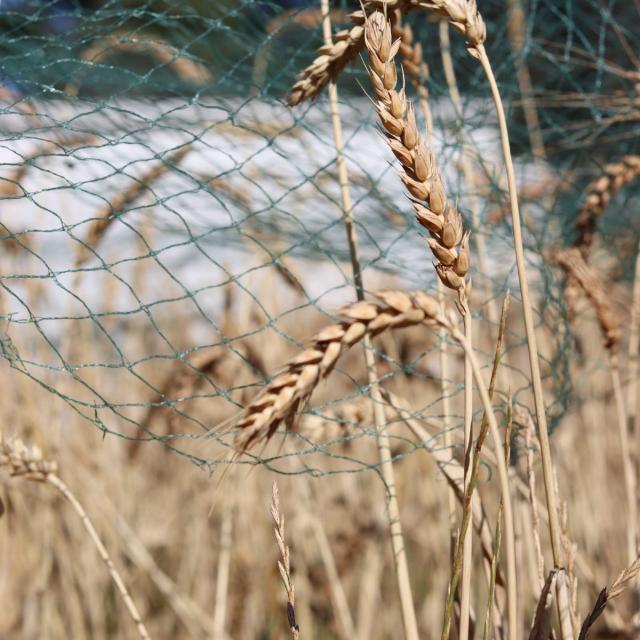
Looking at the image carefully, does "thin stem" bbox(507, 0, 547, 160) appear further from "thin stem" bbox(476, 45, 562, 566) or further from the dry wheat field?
"thin stem" bbox(476, 45, 562, 566)

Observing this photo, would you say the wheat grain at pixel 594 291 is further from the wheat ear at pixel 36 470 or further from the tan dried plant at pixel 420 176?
the wheat ear at pixel 36 470

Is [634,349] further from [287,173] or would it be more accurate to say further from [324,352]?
[324,352]

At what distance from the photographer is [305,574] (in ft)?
4.96

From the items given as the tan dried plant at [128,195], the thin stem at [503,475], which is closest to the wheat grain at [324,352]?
the thin stem at [503,475]

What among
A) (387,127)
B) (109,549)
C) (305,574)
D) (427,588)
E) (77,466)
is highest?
(387,127)

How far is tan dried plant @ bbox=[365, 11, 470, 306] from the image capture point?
49cm

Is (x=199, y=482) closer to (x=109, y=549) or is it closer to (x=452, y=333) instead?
(x=109, y=549)

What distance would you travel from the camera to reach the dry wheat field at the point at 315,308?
0.77m

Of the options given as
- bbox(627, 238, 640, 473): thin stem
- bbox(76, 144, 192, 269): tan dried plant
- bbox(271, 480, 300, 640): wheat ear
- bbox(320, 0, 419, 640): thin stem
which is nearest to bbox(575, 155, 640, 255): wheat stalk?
bbox(627, 238, 640, 473): thin stem

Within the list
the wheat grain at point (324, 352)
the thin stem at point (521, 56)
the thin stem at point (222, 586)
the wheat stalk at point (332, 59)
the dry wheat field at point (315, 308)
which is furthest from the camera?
the thin stem at point (521, 56)

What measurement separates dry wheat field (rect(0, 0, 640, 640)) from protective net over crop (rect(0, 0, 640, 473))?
0.5 inches

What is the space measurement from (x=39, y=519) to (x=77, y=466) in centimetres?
19

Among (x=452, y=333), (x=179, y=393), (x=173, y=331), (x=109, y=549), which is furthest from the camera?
(x=173, y=331)

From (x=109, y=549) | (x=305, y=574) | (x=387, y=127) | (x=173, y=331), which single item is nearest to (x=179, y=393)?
(x=109, y=549)
